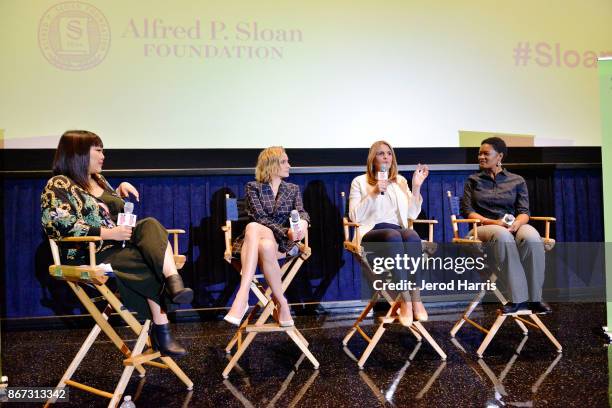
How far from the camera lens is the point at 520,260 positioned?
3.30 meters

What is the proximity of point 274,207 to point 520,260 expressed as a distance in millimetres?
1562

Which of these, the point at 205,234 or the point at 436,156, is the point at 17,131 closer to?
the point at 205,234

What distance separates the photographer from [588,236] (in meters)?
4.83

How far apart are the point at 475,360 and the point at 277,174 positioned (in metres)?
1.65

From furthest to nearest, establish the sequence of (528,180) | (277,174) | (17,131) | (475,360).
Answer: (528,180), (17,131), (277,174), (475,360)

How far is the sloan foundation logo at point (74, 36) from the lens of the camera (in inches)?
161

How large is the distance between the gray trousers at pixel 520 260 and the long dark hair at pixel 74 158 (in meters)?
2.41

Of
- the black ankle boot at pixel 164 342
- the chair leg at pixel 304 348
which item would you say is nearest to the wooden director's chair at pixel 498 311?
the chair leg at pixel 304 348

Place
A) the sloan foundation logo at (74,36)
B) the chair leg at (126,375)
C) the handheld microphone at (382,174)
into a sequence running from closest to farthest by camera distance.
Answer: the chair leg at (126,375) < the handheld microphone at (382,174) < the sloan foundation logo at (74,36)

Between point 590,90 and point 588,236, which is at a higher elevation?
point 590,90

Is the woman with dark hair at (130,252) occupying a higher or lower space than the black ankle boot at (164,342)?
higher

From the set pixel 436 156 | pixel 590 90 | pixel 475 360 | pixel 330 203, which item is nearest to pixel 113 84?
pixel 330 203

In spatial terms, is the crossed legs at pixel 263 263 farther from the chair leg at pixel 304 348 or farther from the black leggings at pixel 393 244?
the black leggings at pixel 393 244

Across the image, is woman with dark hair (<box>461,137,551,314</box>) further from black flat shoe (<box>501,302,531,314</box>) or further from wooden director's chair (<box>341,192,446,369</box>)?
wooden director's chair (<box>341,192,446,369</box>)
